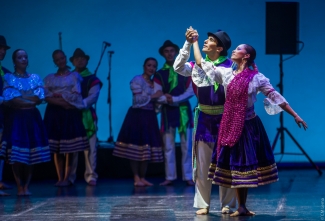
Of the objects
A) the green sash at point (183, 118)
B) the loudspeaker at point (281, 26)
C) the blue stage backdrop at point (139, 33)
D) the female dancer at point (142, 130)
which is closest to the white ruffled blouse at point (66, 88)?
the female dancer at point (142, 130)

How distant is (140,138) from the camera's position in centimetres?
837

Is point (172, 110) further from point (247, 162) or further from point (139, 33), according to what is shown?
point (247, 162)

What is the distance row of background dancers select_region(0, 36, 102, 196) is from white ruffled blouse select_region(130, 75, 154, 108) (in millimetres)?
485

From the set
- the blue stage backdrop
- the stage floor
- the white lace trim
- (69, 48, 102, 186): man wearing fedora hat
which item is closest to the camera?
the white lace trim

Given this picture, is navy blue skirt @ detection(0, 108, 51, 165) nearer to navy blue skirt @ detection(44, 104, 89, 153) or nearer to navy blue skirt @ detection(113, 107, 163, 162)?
navy blue skirt @ detection(44, 104, 89, 153)

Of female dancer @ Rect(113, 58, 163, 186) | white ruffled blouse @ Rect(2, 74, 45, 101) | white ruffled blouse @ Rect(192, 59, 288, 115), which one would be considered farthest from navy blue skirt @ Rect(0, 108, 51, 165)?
white ruffled blouse @ Rect(192, 59, 288, 115)

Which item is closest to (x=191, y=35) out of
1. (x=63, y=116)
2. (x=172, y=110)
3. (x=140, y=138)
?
(x=172, y=110)

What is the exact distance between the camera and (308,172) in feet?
31.0

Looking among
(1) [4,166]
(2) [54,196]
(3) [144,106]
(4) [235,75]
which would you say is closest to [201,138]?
(4) [235,75]

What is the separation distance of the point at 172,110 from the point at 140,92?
0.44m

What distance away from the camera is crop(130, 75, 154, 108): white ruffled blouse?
8.24 meters

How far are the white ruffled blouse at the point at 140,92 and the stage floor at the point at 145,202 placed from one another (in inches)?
37.8

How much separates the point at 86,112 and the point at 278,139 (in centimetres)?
284

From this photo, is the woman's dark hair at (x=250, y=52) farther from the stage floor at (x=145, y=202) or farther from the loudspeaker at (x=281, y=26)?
the loudspeaker at (x=281, y=26)
